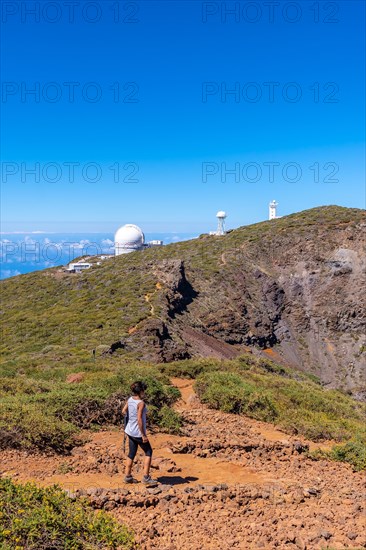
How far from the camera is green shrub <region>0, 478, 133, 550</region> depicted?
3975 millimetres

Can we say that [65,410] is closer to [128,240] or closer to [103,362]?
[103,362]

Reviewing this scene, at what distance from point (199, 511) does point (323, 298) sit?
3778 centimetres

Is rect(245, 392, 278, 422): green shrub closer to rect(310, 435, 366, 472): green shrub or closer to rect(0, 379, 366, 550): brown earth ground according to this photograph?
rect(0, 379, 366, 550): brown earth ground

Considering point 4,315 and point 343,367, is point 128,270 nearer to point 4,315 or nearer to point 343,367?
point 4,315

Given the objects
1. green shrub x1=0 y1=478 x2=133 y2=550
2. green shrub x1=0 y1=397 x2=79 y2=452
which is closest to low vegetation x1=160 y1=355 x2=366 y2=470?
green shrub x1=0 y1=397 x2=79 y2=452

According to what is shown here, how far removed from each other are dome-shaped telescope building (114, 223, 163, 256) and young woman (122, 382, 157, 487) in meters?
51.7

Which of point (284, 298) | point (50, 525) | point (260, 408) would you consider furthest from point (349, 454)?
point (284, 298)

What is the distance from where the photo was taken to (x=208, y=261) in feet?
144

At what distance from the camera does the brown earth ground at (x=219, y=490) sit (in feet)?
15.8

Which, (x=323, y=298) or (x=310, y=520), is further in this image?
(x=323, y=298)

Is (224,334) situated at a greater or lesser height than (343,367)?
greater

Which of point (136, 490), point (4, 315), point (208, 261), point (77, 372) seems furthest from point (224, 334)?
point (136, 490)

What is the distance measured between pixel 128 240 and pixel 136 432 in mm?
52874

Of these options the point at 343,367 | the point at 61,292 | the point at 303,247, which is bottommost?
the point at 343,367
